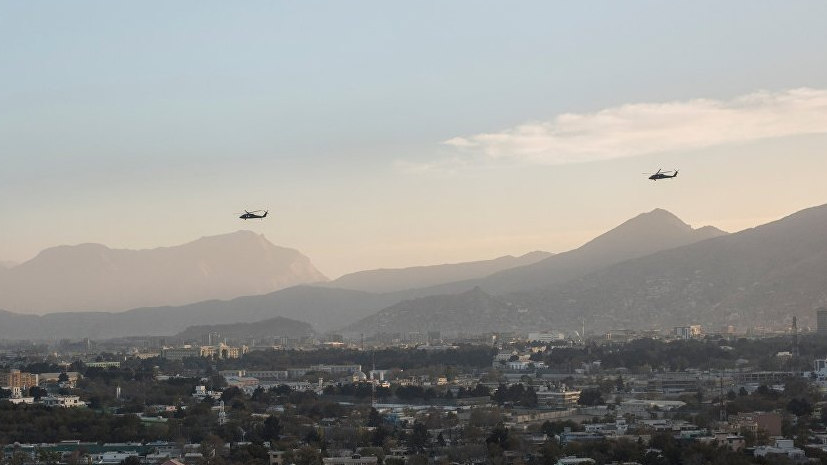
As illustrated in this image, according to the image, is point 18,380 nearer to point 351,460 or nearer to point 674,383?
point 674,383

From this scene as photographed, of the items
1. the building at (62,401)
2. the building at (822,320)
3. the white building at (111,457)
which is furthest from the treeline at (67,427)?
the building at (822,320)

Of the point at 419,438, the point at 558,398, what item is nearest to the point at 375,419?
the point at 419,438

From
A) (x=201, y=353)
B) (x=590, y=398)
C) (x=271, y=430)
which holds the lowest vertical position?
(x=271, y=430)

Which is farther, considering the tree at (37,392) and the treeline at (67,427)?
the tree at (37,392)

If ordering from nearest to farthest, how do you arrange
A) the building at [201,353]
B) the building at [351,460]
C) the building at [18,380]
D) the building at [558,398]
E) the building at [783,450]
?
the building at [783,450] → the building at [351,460] → the building at [558,398] → the building at [18,380] → the building at [201,353]

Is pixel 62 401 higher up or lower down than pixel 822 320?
lower down

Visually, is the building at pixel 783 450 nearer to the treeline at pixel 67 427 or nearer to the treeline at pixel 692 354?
the treeline at pixel 67 427

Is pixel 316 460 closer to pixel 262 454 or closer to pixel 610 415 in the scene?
pixel 262 454

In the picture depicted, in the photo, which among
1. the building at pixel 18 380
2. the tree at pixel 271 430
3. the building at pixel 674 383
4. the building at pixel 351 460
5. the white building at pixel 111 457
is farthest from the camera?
the building at pixel 18 380

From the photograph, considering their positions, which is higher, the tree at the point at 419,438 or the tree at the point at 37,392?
the tree at the point at 37,392

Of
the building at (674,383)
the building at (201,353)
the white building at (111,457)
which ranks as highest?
the building at (201,353)
